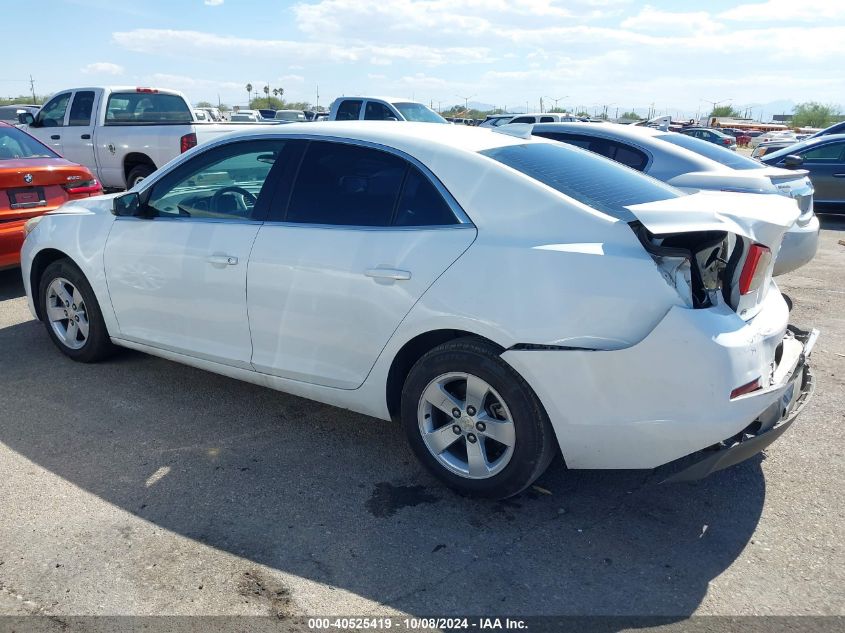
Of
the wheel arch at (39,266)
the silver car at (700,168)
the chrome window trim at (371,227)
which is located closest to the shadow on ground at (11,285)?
the wheel arch at (39,266)

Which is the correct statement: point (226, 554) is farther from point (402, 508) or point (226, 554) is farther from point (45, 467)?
point (45, 467)

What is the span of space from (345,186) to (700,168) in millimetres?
4428

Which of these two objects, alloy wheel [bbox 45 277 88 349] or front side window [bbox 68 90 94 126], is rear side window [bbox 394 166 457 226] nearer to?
alloy wheel [bbox 45 277 88 349]

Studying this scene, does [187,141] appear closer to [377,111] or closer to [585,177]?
[377,111]

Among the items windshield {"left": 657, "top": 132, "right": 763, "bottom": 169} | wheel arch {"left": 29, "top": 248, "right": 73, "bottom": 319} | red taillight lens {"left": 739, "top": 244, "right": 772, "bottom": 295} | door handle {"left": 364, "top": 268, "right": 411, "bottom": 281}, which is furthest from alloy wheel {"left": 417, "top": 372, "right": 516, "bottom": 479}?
windshield {"left": 657, "top": 132, "right": 763, "bottom": 169}

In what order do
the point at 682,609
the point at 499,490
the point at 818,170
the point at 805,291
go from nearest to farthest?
1. the point at 682,609
2. the point at 499,490
3. the point at 805,291
4. the point at 818,170

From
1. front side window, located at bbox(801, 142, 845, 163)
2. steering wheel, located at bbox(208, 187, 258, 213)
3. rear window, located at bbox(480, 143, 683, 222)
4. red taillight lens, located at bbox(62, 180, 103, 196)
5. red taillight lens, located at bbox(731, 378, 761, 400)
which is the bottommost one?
red taillight lens, located at bbox(731, 378, 761, 400)

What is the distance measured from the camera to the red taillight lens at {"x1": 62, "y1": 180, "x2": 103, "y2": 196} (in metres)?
7.14

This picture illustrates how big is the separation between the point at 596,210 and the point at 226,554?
2.15 metres

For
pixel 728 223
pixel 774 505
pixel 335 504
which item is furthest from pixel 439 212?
pixel 774 505

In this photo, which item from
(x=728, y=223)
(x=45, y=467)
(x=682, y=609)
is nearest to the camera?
(x=682, y=609)

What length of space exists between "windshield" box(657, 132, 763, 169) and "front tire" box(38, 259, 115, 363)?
574cm

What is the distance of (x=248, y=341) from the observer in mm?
3947

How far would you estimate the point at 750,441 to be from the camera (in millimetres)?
2900
